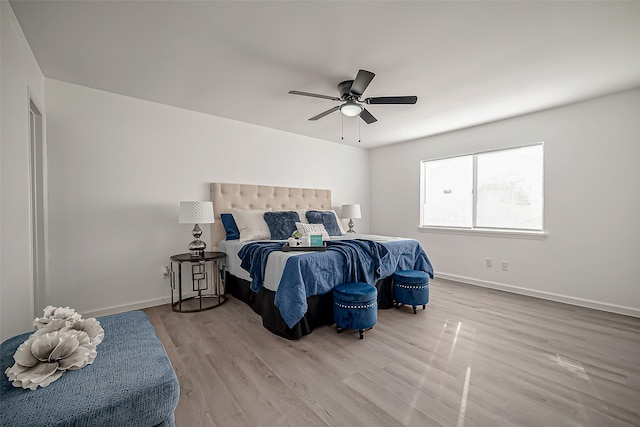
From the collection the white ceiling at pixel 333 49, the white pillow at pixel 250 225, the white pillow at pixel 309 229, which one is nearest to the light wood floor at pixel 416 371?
the white pillow at pixel 250 225

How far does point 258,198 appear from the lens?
4180 millimetres

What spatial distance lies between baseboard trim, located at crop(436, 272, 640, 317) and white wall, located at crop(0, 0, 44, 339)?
503 centimetres

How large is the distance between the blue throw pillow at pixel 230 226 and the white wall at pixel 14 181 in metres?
1.87

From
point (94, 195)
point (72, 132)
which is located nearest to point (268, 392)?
point (94, 195)

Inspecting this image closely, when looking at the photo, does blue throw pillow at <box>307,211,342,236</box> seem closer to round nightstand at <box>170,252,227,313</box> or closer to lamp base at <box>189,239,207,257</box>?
round nightstand at <box>170,252,227,313</box>

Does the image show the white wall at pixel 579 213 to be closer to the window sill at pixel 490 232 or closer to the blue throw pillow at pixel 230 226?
the window sill at pixel 490 232

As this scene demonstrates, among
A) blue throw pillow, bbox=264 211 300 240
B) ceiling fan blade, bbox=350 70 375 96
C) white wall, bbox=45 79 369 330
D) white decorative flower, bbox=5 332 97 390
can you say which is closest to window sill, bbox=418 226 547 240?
blue throw pillow, bbox=264 211 300 240

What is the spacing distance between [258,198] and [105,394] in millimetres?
3310

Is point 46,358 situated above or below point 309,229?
below

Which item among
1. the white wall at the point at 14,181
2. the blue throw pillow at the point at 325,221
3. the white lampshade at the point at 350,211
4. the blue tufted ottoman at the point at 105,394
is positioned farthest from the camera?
the white lampshade at the point at 350,211

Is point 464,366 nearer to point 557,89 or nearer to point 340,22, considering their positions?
point 340,22

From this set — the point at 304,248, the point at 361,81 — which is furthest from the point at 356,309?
the point at 361,81

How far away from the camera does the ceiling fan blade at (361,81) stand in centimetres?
221

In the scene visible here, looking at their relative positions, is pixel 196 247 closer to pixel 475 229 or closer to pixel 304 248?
pixel 304 248
